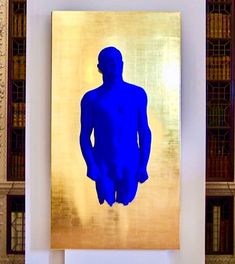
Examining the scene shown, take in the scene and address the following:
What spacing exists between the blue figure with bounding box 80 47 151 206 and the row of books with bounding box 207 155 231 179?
1673mm

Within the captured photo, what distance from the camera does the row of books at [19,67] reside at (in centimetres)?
463

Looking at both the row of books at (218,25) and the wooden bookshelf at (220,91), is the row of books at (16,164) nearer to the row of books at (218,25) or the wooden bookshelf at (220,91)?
the wooden bookshelf at (220,91)

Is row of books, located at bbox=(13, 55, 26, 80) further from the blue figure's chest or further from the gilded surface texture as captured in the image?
the blue figure's chest

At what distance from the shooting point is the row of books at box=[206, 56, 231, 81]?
4.66 meters

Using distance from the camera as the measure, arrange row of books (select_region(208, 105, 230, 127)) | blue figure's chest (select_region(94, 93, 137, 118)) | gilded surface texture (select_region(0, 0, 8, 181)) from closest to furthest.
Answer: blue figure's chest (select_region(94, 93, 137, 118)) < gilded surface texture (select_region(0, 0, 8, 181)) < row of books (select_region(208, 105, 230, 127))

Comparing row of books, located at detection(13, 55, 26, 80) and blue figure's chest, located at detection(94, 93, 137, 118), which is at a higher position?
row of books, located at detection(13, 55, 26, 80)

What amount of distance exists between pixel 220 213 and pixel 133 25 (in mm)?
2325

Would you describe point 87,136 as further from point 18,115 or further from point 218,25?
point 218,25

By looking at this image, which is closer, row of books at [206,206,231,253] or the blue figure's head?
the blue figure's head

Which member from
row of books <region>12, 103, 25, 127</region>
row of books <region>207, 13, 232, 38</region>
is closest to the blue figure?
row of books <region>12, 103, 25, 127</region>

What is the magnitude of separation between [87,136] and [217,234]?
7.12 ft

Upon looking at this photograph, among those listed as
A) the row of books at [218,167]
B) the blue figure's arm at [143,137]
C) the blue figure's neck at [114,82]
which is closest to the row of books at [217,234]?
the row of books at [218,167]

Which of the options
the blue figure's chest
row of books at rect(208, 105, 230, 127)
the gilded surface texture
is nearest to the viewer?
the blue figure's chest

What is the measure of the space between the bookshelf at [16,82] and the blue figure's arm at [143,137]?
5.95ft
